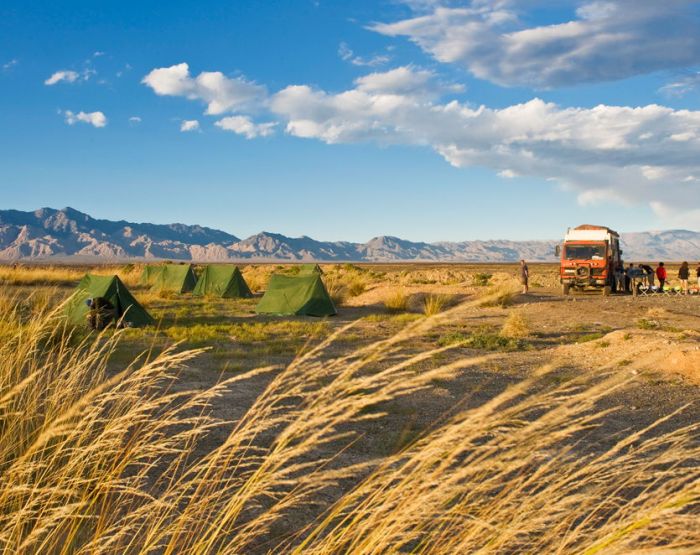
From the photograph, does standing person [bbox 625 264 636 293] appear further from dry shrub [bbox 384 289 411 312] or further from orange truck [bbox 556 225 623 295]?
dry shrub [bbox 384 289 411 312]

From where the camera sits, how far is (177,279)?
2867 cm

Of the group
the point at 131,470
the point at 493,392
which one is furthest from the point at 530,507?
the point at 493,392

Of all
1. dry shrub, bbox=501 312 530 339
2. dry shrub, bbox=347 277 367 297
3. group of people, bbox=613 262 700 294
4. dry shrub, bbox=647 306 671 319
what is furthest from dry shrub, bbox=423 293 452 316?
group of people, bbox=613 262 700 294

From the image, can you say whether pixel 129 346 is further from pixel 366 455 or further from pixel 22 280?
pixel 22 280

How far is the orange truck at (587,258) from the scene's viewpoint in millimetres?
25391

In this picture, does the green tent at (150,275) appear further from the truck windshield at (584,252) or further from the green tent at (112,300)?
the truck windshield at (584,252)

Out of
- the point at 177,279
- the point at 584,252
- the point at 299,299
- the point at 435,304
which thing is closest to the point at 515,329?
the point at 435,304

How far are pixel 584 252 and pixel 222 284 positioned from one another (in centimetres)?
1579

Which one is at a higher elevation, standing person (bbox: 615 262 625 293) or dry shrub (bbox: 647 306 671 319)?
standing person (bbox: 615 262 625 293)

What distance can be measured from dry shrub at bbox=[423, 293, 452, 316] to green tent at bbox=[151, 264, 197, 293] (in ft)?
41.1

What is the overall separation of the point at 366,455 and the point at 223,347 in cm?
711

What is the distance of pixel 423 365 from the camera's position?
10.8m

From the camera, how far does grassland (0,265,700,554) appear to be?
5.82 ft

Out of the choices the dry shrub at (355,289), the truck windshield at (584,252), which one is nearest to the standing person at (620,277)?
the truck windshield at (584,252)
